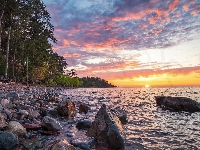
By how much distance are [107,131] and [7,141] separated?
11.0 ft

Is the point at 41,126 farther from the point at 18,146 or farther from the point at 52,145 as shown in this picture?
the point at 52,145

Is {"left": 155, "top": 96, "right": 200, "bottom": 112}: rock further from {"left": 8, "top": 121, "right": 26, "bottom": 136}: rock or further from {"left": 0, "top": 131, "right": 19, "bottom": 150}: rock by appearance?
{"left": 0, "top": 131, "right": 19, "bottom": 150}: rock

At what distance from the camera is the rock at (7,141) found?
5630 millimetres

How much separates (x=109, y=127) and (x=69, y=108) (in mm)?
5823

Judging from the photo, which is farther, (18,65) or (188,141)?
(18,65)

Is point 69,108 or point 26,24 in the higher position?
point 26,24

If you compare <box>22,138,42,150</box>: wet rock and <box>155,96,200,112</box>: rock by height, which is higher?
<box>22,138,42,150</box>: wet rock

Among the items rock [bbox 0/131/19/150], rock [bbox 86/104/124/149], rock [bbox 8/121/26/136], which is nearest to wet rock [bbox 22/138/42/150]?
rock [bbox 0/131/19/150]

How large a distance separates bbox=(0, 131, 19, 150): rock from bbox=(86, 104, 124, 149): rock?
2928 mm

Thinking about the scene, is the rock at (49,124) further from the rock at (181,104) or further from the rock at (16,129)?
the rock at (181,104)

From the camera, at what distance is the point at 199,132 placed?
10289mm

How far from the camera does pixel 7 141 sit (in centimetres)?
572

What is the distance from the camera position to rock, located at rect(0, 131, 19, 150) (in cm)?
563

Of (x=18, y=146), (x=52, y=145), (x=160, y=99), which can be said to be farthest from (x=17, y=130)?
(x=160, y=99)
